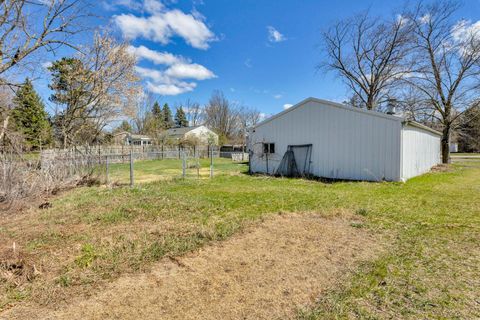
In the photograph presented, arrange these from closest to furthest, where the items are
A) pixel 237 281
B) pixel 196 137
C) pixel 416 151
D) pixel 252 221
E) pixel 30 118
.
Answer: pixel 237 281 → pixel 252 221 → pixel 416 151 → pixel 30 118 → pixel 196 137

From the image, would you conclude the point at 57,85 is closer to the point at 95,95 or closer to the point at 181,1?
the point at 95,95

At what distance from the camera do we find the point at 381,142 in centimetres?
932

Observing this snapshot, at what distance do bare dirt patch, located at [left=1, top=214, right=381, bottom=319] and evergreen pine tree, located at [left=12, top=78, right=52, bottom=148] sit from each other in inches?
300

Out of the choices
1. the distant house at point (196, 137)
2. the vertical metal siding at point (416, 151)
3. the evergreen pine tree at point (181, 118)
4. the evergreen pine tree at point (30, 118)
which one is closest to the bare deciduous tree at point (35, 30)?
the evergreen pine tree at point (30, 118)

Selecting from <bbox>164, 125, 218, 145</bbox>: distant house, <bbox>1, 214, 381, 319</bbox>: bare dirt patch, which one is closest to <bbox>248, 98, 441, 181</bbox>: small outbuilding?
<bbox>1, 214, 381, 319</bbox>: bare dirt patch

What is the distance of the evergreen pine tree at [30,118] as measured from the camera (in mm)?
8307

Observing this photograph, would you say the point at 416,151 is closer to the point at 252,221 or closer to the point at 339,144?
the point at 339,144

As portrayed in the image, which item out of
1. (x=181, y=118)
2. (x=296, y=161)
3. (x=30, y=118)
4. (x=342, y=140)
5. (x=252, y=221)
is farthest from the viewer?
(x=181, y=118)

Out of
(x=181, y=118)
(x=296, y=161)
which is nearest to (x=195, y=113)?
(x=181, y=118)

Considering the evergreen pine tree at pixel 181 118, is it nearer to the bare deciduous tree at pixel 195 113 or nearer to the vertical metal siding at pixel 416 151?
the bare deciduous tree at pixel 195 113

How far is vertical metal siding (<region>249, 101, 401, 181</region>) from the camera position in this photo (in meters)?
9.22

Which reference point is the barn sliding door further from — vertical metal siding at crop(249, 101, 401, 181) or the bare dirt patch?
the bare dirt patch

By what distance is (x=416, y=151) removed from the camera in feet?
35.9

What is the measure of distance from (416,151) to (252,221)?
392 inches
